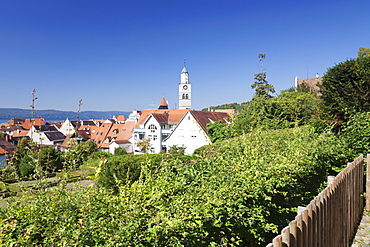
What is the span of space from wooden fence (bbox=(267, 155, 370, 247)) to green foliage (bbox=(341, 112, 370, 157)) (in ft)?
6.88

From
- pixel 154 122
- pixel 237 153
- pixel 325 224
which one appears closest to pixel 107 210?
pixel 325 224

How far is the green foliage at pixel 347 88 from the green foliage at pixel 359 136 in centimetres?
90

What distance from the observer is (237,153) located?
504 centimetres

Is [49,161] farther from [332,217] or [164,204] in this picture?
[332,217]

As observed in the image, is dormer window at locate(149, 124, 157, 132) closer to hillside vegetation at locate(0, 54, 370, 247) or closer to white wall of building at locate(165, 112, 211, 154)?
white wall of building at locate(165, 112, 211, 154)

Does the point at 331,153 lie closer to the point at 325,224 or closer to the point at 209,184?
the point at 325,224

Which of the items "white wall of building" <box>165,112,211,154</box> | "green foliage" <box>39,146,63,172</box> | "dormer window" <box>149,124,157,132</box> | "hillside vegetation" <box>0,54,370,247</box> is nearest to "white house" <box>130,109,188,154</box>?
"dormer window" <box>149,124,157,132</box>

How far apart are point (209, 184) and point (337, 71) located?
8.09 metres

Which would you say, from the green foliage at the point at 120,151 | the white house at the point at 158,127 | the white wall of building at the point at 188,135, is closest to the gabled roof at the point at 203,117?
the white wall of building at the point at 188,135

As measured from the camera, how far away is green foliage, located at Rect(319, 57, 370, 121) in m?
8.65

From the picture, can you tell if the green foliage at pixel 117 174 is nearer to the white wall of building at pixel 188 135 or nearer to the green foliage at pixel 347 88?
the green foliage at pixel 347 88

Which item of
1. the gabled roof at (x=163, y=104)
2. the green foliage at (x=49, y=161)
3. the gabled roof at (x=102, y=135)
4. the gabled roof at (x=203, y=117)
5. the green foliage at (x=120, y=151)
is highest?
the gabled roof at (x=163, y=104)

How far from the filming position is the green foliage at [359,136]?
704 centimetres

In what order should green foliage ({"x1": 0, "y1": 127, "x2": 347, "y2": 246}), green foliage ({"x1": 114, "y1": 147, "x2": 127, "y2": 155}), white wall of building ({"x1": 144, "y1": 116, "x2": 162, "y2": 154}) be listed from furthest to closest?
white wall of building ({"x1": 144, "y1": 116, "x2": 162, "y2": 154}), green foliage ({"x1": 114, "y1": 147, "x2": 127, "y2": 155}), green foliage ({"x1": 0, "y1": 127, "x2": 347, "y2": 246})
